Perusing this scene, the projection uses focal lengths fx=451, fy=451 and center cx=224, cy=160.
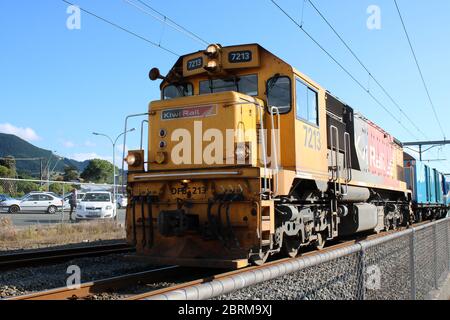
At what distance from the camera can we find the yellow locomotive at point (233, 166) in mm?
6891

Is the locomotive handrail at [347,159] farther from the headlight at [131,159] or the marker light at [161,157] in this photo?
the headlight at [131,159]

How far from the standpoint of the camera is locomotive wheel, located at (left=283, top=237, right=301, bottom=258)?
27.0 feet

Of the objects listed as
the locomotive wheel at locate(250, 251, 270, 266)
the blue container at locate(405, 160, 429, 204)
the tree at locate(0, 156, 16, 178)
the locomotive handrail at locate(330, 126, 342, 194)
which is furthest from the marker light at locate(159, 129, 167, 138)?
the tree at locate(0, 156, 16, 178)

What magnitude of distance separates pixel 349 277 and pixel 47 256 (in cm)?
796

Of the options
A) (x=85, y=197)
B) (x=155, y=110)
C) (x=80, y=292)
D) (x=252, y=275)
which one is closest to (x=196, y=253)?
(x=80, y=292)

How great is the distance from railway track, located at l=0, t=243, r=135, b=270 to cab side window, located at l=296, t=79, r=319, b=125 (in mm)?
5635

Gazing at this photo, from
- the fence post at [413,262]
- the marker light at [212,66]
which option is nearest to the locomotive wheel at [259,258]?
the fence post at [413,262]

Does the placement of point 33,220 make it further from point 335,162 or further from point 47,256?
point 335,162

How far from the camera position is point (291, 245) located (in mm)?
8359

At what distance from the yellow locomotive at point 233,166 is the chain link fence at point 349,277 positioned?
202 cm

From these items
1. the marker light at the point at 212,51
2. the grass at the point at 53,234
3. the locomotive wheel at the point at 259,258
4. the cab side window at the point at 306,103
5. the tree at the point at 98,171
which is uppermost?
the tree at the point at 98,171

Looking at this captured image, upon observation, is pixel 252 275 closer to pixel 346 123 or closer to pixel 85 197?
pixel 346 123

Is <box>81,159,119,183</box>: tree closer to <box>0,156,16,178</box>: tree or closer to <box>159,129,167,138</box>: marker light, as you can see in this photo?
<box>0,156,16,178</box>: tree

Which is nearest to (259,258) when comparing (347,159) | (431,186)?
(347,159)
